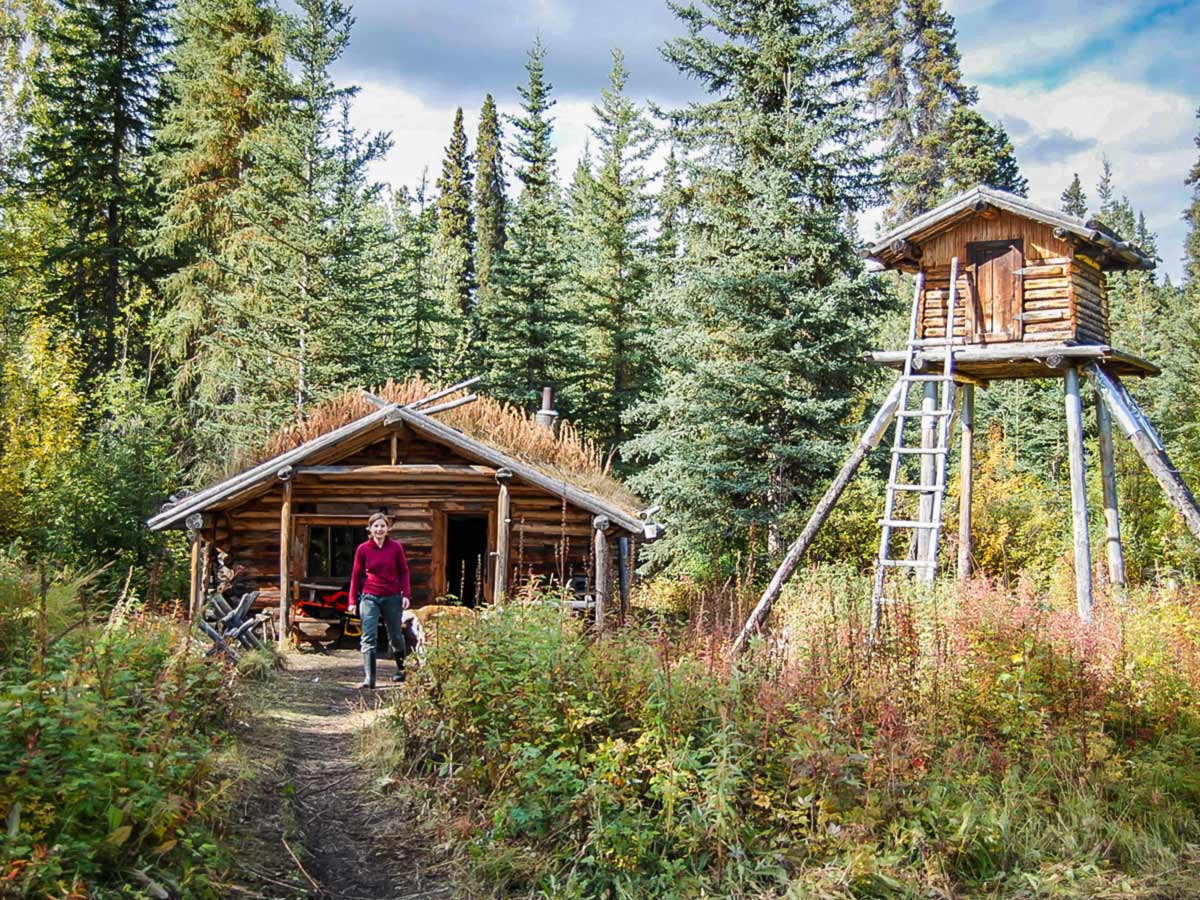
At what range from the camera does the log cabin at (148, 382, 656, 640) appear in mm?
14781

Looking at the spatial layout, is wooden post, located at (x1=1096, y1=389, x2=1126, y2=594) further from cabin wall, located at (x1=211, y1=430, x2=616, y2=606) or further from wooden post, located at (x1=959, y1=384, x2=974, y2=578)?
cabin wall, located at (x1=211, y1=430, x2=616, y2=606)

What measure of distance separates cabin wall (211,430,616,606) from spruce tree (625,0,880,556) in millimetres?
3636

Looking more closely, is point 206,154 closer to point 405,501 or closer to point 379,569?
point 405,501

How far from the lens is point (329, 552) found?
16.3 m

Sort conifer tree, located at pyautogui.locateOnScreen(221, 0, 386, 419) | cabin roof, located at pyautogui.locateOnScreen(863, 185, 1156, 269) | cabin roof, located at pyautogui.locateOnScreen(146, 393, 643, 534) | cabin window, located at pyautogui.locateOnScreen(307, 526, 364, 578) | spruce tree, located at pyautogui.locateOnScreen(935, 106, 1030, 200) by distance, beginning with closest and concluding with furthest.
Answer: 1. cabin roof, located at pyautogui.locateOnScreen(863, 185, 1156, 269)
2. cabin roof, located at pyautogui.locateOnScreen(146, 393, 643, 534)
3. cabin window, located at pyautogui.locateOnScreen(307, 526, 364, 578)
4. conifer tree, located at pyautogui.locateOnScreen(221, 0, 386, 419)
5. spruce tree, located at pyautogui.locateOnScreen(935, 106, 1030, 200)

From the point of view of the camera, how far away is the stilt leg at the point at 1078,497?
11.7 meters

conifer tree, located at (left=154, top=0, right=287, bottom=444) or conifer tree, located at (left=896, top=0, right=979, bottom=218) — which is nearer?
conifer tree, located at (left=154, top=0, right=287, bottom=444)

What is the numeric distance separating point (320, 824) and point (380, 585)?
3.83 m

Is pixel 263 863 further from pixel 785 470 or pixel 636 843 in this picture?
pixel 785 470

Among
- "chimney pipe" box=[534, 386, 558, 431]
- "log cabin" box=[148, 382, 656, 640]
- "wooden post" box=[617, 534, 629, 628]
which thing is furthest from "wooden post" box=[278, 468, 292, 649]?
"wooden post" box=[617, 534, 629, 628]

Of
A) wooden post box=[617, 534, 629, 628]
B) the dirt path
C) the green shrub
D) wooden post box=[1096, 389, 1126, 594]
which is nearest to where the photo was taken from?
the green shrub

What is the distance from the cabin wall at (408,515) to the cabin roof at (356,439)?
0.58m

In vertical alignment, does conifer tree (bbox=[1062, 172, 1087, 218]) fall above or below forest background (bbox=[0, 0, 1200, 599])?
above

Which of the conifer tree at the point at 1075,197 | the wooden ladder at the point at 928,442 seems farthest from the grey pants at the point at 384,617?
the conifer tree at the point at 1075,197
